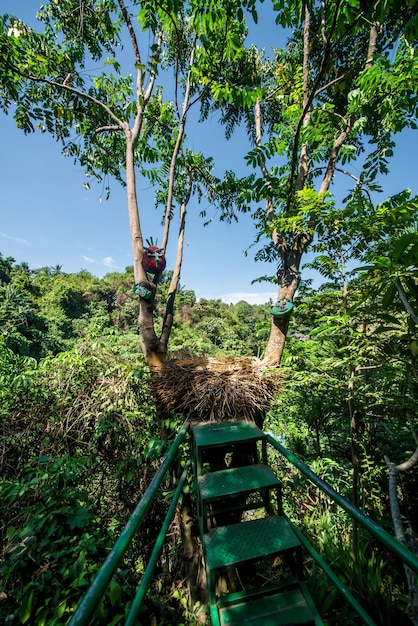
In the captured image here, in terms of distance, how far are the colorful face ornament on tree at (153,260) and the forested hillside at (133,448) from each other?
1179mm

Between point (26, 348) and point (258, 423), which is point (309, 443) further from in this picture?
point (26, 348)

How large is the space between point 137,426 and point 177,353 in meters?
1.46

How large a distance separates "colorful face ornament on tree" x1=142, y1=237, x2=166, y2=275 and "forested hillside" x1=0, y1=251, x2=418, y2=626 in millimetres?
1179

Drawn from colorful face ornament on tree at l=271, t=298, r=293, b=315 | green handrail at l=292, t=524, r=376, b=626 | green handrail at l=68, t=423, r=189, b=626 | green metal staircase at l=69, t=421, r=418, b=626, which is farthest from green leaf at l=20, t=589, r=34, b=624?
colorful face ornament on tree at l=271, t=298, r=293, b=315

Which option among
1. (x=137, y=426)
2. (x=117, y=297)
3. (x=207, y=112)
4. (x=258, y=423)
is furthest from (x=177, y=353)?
(x=117, y=297)

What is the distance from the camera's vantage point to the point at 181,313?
3238 cm

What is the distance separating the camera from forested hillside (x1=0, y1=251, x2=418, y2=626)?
1800 mm

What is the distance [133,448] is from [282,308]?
2.34 meters

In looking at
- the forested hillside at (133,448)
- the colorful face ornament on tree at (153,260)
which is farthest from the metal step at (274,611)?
the colorful face ornament on tree at (153,260)

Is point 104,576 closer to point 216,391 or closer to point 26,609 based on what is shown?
point 26,609

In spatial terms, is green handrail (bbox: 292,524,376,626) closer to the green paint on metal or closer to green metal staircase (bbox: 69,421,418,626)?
green metal staircase (bbox: 69,421,418,626)

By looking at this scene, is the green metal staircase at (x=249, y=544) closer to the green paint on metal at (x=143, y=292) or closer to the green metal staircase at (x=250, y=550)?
the green metal staircase at (x=250, y=550)

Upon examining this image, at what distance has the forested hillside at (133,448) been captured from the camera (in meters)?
1.80

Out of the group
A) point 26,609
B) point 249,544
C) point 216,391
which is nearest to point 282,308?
point 216,391
